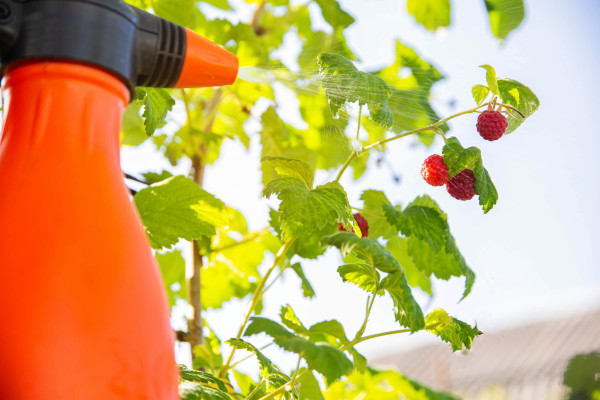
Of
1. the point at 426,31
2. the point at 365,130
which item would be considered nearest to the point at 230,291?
the point at 365,130

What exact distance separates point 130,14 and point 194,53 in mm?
38

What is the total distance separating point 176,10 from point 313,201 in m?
0.34

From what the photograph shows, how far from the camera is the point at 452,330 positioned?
1.63 feet

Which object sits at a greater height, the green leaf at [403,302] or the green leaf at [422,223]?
the green leaf at [422,223]

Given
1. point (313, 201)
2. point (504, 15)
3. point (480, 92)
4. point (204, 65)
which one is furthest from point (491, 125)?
point (504, 15)

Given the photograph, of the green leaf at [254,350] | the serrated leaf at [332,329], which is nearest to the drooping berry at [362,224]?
the serrated leaf at [332,329]

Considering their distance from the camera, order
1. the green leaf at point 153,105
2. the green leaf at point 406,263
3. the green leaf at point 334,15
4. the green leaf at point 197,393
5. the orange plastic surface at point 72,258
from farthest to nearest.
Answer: the green leaf at point 334,15 → the green leaf at point 406,263 → the green leaf at point 153,105 → the green leaf at point 197,393 → the orange plastic surface at point 72,258

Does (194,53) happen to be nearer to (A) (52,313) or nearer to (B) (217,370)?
(A) (52,313)

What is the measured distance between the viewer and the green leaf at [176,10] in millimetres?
693

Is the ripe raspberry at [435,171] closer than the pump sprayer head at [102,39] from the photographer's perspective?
No

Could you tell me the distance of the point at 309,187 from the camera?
529mm

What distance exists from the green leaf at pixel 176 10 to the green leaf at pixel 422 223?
0.32 meters

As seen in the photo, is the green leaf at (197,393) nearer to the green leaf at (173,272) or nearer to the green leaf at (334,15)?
the green leaf at (173,272)

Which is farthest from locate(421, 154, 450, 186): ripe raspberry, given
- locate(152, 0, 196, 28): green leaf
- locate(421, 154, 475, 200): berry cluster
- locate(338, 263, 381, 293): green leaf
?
locate(152, 0, 196, 28): green leaf
